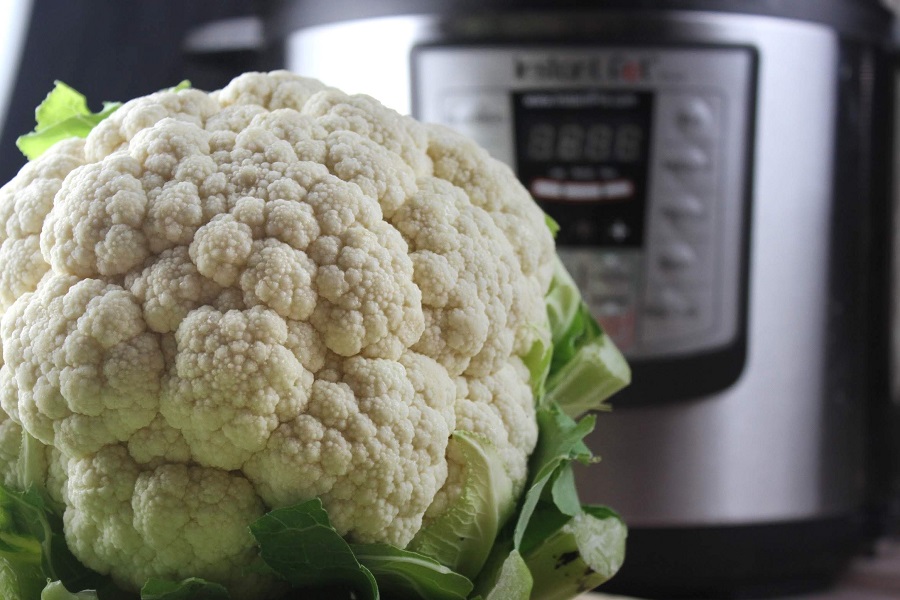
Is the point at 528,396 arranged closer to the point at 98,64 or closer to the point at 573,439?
the point at 573,439

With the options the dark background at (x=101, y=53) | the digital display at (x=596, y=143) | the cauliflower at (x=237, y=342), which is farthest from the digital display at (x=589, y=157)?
the dark background at (x=101, y=53)

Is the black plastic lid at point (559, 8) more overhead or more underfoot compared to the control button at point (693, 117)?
more overhead

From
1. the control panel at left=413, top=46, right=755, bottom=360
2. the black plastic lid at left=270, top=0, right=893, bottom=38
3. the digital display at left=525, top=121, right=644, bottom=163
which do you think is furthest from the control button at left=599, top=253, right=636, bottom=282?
the black plastic lid at left=270, top=0, right=893, bottom=38

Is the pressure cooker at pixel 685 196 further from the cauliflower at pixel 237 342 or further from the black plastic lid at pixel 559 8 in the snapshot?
the cauliflower at pixel 237 342

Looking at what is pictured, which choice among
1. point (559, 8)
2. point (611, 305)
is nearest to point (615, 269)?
point (611, 305)

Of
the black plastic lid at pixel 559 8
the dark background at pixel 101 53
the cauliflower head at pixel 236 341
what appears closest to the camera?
the cauliflower head at pixel 236 341

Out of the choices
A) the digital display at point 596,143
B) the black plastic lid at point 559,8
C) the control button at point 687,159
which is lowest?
the control button at point 687,159
